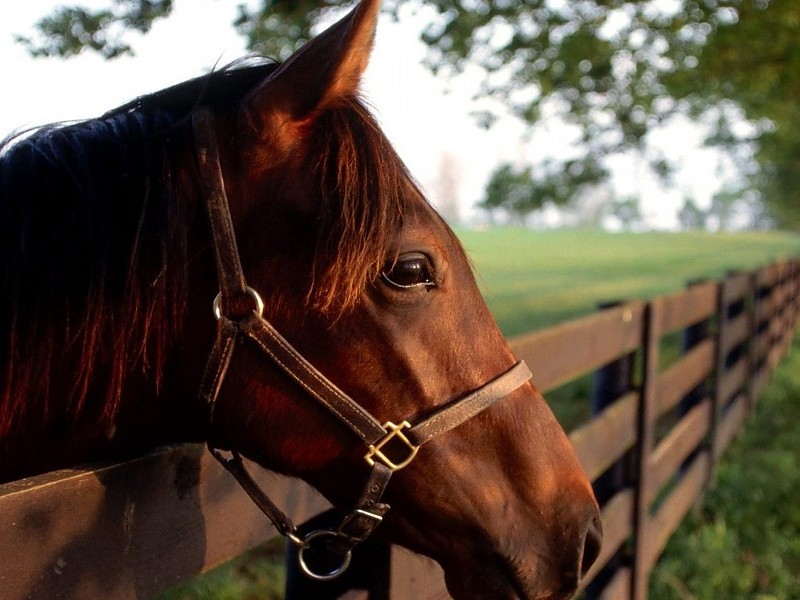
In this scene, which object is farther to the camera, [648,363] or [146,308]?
[648,363]

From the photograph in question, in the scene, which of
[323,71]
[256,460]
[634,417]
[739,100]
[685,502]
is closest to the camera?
[323,71]

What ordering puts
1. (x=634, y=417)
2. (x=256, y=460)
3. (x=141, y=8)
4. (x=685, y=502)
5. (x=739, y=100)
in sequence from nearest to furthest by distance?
(x=256, y=460) → (x=634, y=417) → (x=685, y=502) → (x=141, y=8) → (x=739, y=100)

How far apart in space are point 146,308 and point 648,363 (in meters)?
2.88

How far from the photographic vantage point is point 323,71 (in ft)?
4.34

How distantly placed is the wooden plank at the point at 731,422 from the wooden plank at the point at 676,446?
0.41m

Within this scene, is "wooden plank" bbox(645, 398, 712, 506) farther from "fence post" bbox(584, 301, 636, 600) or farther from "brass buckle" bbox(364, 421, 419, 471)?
"brass buckle" bbox(364, 421, 419, 471)

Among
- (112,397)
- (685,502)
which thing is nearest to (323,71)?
(112,397)

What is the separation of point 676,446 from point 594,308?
5.51 metres

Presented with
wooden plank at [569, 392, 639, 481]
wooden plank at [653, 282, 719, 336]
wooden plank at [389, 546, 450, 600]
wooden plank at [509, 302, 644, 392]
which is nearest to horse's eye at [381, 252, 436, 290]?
wooden plank at [389, 546, 450, 600]

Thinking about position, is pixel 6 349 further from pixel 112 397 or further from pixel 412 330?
pixel 412 330

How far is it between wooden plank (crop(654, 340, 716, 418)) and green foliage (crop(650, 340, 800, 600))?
78 cm

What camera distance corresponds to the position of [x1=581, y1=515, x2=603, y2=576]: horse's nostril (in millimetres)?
1454

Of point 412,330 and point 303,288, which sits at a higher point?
point 303,288

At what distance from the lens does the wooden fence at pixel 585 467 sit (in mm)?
1133
